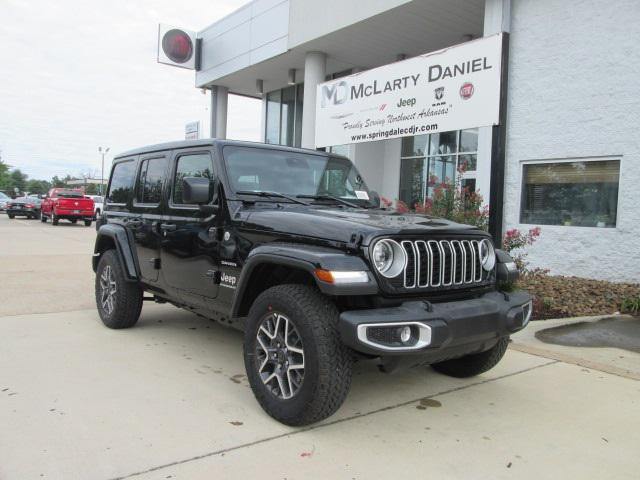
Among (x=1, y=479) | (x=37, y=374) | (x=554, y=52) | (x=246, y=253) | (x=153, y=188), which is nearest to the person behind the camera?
(x=1, y=479)

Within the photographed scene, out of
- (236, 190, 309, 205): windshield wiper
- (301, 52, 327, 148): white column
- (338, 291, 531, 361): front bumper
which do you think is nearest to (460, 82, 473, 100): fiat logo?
(236, 190, 309, 205): windshield wiper

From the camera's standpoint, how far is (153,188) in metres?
5.26

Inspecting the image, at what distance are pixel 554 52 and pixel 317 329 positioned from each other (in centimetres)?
875

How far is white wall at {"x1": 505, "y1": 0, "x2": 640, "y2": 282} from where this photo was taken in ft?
28.7

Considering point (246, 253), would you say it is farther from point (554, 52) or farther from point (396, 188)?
point (396, 188)

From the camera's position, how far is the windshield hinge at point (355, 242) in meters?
3.18

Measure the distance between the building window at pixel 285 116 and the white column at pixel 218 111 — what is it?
179 cm

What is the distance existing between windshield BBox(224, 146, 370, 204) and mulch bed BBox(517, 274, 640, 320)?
3.24 meters

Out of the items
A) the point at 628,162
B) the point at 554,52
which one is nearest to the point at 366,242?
the point at 628,162

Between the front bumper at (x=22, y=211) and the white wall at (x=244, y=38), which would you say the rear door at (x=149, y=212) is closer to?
the white wall at (x=244, y=38)

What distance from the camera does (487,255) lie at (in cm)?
388

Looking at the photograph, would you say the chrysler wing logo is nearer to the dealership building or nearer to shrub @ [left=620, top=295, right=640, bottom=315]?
the dealership building

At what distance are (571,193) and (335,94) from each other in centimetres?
493

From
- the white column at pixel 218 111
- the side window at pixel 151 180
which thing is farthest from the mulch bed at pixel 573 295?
the white column at pixel 218 111
